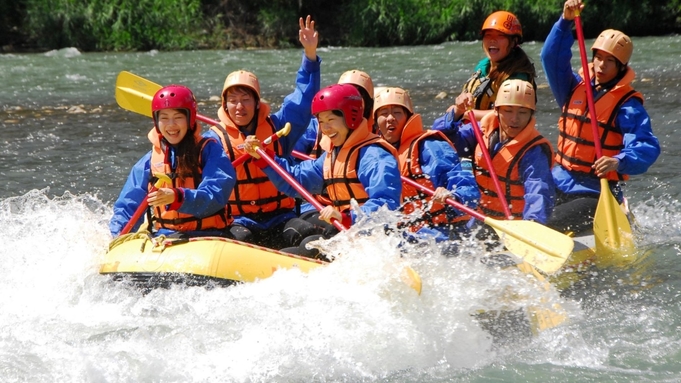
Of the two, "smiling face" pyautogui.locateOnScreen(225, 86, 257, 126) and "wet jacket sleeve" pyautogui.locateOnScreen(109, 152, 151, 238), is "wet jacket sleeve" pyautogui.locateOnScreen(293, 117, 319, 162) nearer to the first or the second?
"smiling face" pyautogui.locateOnScreen(225, 86, 257, 126)

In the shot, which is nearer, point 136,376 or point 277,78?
point 136,376

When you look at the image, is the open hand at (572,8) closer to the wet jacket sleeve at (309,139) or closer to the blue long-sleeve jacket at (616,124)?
the blue long-sleeve jacket at (616,124)

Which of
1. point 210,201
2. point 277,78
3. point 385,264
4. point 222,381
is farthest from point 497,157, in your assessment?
point 277,78

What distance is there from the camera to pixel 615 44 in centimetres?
585

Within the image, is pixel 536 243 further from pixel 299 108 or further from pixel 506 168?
pixel 299 108

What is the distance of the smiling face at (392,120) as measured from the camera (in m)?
5.62

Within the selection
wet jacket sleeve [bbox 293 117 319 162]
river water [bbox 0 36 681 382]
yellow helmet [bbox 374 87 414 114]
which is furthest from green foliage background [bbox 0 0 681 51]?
yellow helmet [bbox 374 87 414 114]

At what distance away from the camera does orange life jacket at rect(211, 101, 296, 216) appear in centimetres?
562

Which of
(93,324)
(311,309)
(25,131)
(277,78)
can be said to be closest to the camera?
(311,309)

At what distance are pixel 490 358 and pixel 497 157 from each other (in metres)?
1.56

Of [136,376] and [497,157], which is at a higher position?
[497,157]

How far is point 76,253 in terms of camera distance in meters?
5.49

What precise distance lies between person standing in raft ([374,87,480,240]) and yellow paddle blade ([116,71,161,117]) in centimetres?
167

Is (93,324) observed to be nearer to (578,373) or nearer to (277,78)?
(578,373)
